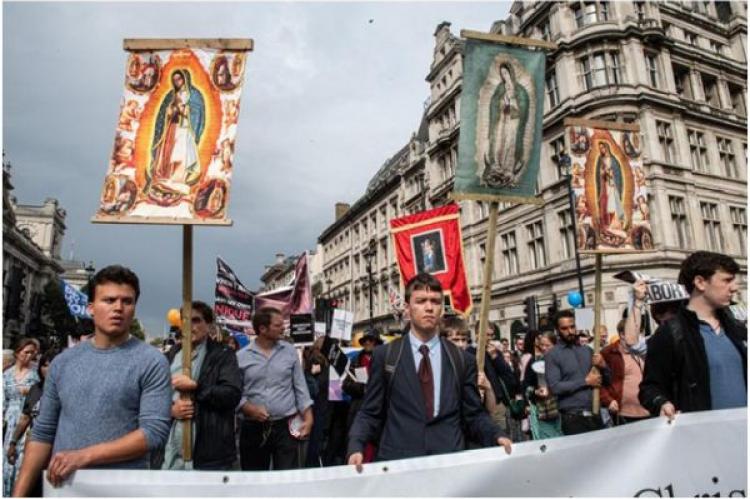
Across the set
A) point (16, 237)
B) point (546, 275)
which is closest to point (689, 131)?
point (546, 275)


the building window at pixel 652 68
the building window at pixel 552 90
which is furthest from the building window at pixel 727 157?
the building window at pixel 552 90

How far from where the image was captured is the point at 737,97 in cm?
3034

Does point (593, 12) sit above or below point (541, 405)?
above

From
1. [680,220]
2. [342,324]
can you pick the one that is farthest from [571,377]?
[680,220]

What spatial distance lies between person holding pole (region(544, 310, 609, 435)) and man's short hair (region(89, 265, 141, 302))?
4.53m

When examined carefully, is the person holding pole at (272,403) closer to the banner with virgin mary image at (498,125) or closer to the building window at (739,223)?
the banner with virgin mary image at (498,125)

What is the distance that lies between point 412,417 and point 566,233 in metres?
24.5

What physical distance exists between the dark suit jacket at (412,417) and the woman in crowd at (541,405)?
10.7 feet

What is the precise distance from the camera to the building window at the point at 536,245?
27203 mm

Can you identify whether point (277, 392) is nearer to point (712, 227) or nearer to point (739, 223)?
point (712, 227)

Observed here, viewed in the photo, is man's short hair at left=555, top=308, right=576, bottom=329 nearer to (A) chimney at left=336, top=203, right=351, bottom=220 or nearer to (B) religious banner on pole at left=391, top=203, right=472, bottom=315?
(B) religious banner on pole at left=391, top=203, right=472, bottom=315

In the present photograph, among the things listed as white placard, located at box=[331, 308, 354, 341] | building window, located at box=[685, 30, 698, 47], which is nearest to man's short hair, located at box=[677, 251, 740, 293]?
white placard, located at box=[331, 308, 354, 341]

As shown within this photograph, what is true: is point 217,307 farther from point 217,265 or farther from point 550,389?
point 550,389

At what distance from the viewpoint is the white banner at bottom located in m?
2.39
